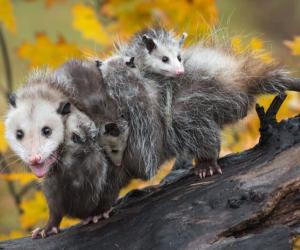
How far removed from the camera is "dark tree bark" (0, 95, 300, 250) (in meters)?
2.54

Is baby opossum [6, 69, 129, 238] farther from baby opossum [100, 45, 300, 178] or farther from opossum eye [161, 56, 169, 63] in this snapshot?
opossum eye [161, 56, 169, 63]

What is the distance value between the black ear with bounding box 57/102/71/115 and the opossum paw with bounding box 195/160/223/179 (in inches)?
24.9

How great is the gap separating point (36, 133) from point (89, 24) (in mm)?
1425

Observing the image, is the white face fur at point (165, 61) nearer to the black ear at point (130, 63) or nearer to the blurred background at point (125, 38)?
the black ear at point (130, 63)

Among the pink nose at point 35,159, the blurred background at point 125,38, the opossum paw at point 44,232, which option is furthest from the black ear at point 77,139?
the opossum paw at point 44,232

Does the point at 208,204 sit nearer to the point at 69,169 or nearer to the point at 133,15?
the point at 69,169

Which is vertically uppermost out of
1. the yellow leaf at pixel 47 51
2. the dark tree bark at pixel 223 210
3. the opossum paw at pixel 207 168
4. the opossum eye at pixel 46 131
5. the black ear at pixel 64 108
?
the yellow leaf at pixel 47 51

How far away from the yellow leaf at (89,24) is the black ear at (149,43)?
744 millimetres

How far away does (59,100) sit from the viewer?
8.95 ft

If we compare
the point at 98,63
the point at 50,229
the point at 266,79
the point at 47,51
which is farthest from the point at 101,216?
the point at 47,51

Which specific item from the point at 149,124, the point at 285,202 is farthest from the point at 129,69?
the point at 285,202

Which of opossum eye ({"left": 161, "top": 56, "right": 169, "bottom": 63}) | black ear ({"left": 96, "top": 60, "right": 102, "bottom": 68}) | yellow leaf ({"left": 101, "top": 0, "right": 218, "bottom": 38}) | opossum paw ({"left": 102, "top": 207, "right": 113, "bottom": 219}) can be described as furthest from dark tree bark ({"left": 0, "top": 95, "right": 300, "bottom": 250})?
yellow leaf ({"left": 101, "top": 0, "right": 218, "bottom": 38})

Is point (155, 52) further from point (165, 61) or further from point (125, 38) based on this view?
point (125, 38)

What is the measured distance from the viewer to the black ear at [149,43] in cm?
313
